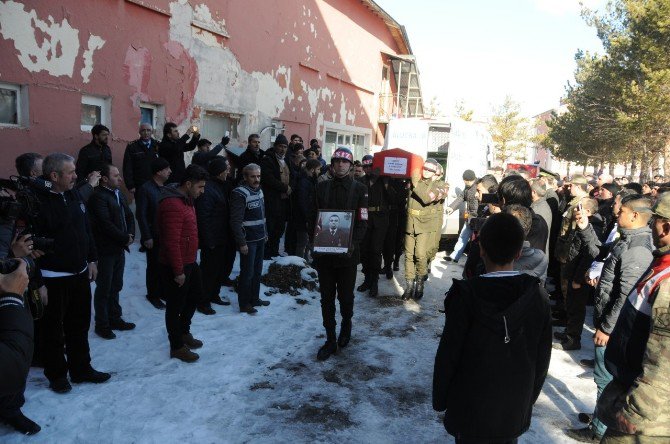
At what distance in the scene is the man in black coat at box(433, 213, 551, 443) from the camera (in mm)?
2160

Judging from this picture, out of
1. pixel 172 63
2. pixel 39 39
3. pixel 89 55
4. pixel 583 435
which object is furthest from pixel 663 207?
pixel 172 63

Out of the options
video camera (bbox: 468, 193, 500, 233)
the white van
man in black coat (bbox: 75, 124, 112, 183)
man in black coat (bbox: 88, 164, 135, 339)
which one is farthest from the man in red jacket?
the white van

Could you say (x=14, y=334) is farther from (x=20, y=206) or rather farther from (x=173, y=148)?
(x=173, y=148)

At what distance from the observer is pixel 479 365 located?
2.18 meters

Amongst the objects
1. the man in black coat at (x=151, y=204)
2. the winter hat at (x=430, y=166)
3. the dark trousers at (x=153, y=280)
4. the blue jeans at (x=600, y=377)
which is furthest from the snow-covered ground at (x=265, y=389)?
the winter hat at (x=430, y=166)

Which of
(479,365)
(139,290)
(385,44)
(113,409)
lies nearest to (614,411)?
(479,365)

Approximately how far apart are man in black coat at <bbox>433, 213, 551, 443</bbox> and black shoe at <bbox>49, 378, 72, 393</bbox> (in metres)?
3.02

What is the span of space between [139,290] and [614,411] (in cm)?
551

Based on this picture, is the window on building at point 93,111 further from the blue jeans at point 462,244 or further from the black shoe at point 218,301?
the blue jeans at point 462,244

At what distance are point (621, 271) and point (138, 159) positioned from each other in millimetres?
6106

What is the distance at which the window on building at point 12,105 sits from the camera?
582cm

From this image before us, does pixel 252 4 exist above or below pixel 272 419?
above

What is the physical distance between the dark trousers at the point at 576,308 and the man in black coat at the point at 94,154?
19.2 feet

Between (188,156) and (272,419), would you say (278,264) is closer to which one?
(188,156)
